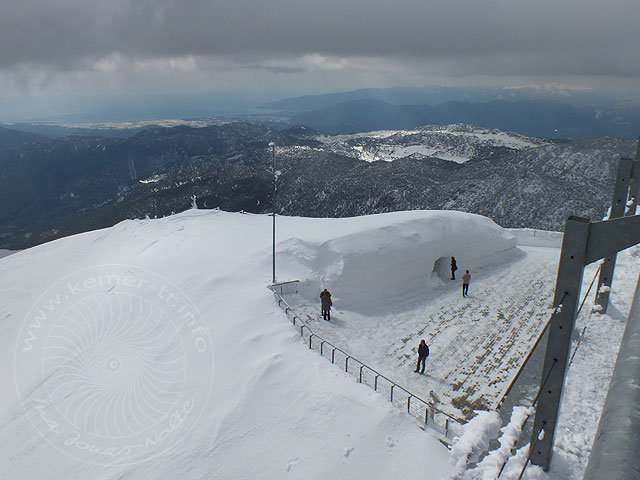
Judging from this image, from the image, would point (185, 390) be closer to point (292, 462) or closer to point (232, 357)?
point (232, 357)

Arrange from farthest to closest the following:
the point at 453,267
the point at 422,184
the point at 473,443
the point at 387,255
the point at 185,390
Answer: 1. the point at 422,184
2. the point at 453,267
3. the point at 387,255
4. the point at 185,390
5. the point at 473,443

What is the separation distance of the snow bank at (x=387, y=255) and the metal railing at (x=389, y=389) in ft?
10.3

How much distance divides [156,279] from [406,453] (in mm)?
13716

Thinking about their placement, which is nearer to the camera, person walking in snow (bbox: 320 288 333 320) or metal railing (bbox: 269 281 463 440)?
metal railing (bbox: 269 281 463 440)

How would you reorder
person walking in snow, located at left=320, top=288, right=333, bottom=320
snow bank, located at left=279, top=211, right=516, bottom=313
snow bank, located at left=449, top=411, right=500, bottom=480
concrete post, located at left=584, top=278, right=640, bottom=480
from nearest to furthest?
concrete post, located at left=584, top=278, right=640, bottom=480 < snow bank, located at left=449, top=411, right=500, bottom=480 < person walking in snow, located at left=320, top=288, right=333, bottom=320 < snow bank, located at left=279, top=211, right=516, bottom=313

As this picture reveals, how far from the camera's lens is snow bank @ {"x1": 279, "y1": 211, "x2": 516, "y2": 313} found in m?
17.9

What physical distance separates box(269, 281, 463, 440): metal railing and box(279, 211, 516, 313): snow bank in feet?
10.3

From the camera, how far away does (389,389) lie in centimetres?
1160

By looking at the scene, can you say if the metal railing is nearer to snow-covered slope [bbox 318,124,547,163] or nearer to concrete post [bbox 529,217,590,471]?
concrete post [bbox 529,217,590,471]

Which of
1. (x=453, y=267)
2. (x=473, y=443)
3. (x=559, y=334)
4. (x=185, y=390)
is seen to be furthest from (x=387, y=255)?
(x=559, y=334)

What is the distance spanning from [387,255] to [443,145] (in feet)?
453

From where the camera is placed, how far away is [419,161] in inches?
4149

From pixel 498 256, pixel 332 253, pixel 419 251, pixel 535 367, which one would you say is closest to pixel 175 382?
pixel 332 253

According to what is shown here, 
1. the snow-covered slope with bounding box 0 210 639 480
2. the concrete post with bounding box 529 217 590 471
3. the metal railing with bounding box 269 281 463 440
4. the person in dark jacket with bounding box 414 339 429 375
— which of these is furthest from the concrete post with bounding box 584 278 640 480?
the person in dark jacket with bounding box 414 339 429 375
